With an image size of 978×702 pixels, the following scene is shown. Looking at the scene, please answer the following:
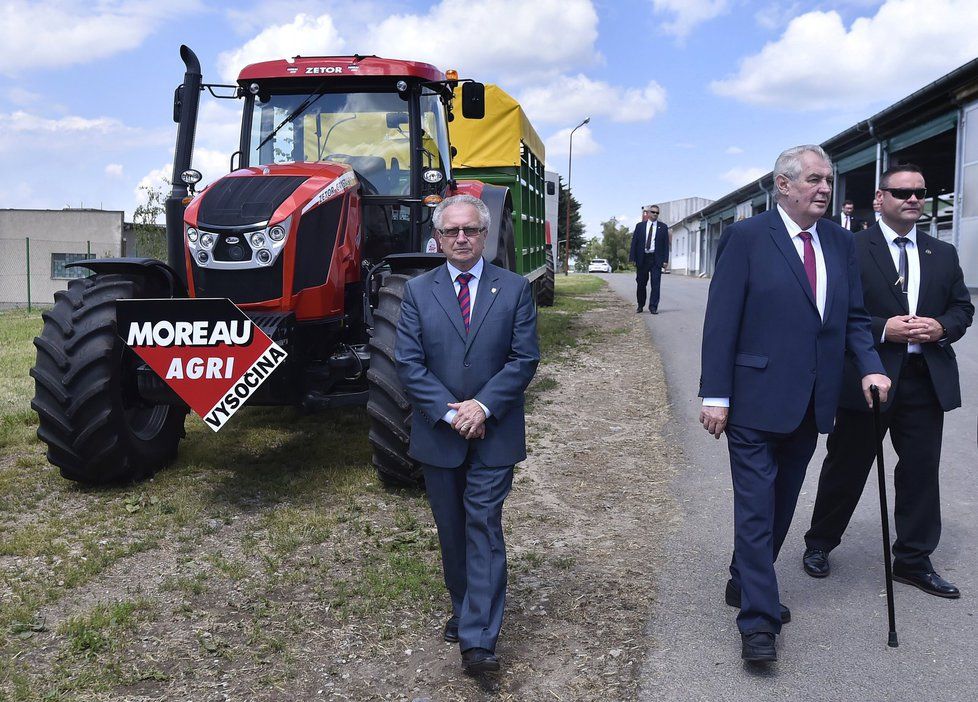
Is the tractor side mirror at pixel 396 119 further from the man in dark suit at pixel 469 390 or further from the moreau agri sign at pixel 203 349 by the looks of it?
the man in dark suit at pixel 469 390

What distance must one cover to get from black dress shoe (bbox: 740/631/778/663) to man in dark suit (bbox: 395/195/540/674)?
96 centimetres

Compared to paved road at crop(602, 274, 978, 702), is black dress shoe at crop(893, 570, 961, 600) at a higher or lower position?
higher

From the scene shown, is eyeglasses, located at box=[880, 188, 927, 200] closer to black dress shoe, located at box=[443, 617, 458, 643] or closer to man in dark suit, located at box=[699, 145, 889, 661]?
man in dark suit, located at box=[699, 145, 889, 661]

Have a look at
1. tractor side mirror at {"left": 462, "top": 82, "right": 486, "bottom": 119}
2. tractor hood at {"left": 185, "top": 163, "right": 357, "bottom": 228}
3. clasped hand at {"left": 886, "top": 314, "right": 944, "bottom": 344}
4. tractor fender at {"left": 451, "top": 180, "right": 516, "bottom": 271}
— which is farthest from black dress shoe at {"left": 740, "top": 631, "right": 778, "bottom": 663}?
tractor fender at {"left": 451, "top": 180, "right": 516, "bottom": 271}

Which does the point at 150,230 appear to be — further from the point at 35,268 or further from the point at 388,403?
the point at 388,403

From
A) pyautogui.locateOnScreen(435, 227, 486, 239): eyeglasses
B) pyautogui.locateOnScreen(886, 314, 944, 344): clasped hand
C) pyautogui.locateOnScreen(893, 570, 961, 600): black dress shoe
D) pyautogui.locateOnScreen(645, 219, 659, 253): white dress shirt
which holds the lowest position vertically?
pyautogui.locateOnScreen(893, 570, 961, 600): black dress shoe

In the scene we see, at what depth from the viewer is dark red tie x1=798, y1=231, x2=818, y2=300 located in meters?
3.77

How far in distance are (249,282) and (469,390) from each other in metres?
2.53

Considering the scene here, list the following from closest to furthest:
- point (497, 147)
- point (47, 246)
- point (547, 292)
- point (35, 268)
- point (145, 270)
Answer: point (145, 270) < point (497, 147) < point (547, 292) < point (35, 268) < point (47, 246)

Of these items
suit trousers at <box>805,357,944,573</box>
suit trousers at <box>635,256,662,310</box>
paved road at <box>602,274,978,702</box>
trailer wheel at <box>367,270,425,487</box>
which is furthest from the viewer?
suit trousers at <box>635,256,662,310</box>

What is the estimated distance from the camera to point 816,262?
12.5ft

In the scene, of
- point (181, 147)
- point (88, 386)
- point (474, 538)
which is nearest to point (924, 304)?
point (474, 538)

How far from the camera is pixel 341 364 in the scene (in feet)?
19.1

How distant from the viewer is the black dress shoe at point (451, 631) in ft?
12.5
